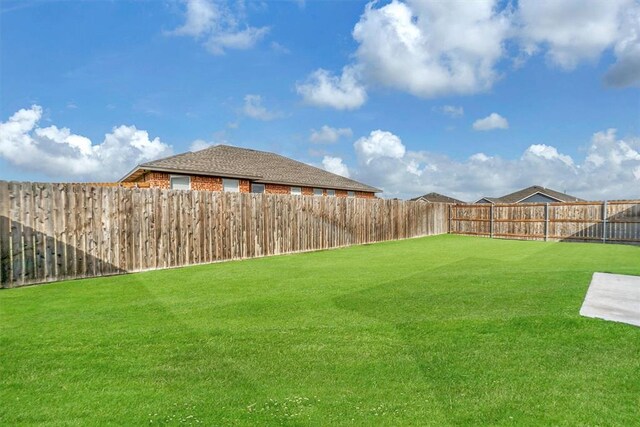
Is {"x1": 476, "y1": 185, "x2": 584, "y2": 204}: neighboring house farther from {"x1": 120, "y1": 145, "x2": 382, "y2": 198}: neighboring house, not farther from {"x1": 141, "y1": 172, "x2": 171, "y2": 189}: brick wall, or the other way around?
{"x1": 141, "y1": 172, "x2": 171, "y2": 189}: brick wall

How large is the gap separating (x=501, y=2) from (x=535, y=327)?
44.8 ft

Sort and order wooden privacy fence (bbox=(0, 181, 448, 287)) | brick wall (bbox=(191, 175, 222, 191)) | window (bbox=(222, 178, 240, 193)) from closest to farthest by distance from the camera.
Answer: wooden privacy fence (bbox=(0, 181, 448, 287)) → brick wall (bbox=(191, 175, 222, 191)) → window (bbox=(222, 178, 240, 193))

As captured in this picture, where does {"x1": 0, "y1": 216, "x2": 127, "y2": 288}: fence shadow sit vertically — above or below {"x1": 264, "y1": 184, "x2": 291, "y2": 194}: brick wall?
below

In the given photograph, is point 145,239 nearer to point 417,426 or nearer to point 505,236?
point 417,426

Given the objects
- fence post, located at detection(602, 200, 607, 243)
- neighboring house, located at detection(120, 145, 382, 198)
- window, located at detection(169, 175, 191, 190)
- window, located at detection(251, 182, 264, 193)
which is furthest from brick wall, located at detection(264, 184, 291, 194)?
fence post, located at detection(602, 200, 607, 243)

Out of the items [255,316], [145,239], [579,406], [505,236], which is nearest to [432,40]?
[505,236]

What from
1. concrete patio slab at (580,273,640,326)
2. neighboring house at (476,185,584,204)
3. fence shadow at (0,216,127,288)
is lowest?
concrete patio slab at (580,273,640,326)

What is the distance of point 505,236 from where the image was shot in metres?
21.5

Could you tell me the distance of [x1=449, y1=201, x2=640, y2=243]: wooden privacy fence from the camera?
17609 mm

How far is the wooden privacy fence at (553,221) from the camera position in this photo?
57.8 feet

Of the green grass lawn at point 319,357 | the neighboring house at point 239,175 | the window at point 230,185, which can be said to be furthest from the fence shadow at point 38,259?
the window at point 230,185

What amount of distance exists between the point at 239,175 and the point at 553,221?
1714 centimetres

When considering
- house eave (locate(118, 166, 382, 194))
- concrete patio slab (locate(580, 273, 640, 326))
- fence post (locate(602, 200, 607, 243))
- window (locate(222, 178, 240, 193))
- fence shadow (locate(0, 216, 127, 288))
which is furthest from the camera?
window (locate(222, 178, 240, 193))

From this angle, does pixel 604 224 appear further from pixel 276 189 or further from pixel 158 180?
pixel 158 180
